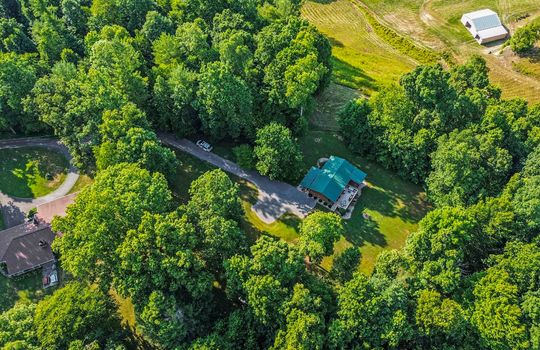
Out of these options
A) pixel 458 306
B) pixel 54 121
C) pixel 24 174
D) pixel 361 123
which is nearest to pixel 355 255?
pixel 458 306

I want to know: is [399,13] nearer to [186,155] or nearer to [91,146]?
[186,155]

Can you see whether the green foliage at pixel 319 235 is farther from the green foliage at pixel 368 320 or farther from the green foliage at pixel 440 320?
the green foliage at pixel 440 320

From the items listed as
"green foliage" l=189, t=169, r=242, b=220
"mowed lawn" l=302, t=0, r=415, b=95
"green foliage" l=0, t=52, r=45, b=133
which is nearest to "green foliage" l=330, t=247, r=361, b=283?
"green foliage" l=189, t=169, r=242, b=220

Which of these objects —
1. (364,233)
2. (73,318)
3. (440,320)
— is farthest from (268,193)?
(73,318)

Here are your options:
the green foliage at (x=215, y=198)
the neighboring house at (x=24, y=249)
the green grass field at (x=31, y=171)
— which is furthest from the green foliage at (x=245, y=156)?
the neighboring house at (x=24, y=249)

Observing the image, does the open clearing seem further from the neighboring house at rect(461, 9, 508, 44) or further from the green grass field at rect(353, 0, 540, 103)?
the neighboring house at rect(461, 9, 508, 44)

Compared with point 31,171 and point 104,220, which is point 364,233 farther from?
point 31,171
